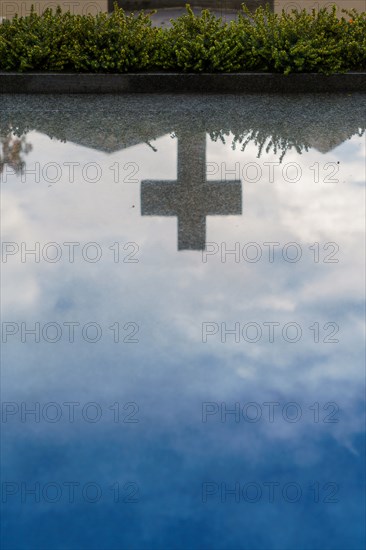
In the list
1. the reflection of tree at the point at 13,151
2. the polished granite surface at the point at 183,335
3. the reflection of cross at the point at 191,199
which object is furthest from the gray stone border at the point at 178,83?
the reflection of cross at the point at 191,199

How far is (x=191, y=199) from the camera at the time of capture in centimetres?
978

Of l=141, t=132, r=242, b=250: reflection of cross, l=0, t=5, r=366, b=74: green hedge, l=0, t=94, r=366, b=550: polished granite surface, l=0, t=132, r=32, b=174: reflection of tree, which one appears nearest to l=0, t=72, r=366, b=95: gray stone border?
l=0, t=5, r=366, b=74: green hedge

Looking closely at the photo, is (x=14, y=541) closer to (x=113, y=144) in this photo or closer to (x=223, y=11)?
(x=113, y=144)

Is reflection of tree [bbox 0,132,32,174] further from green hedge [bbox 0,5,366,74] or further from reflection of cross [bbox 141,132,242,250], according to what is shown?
green hedge [bbox 0,5,366,74]

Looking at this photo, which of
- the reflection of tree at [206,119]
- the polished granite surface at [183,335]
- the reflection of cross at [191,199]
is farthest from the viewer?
the reflection of tree at [206,119]

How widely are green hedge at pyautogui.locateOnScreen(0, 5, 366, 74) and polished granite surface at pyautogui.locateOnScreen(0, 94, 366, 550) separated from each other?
5.43ft

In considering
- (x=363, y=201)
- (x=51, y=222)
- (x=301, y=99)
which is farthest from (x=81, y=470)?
(x=301, y=99)

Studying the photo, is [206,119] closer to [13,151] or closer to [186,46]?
[186,46]

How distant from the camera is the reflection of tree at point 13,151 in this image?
10.7 metres

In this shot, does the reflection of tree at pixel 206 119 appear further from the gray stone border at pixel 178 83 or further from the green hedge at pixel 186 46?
the green hedge at pixel 186 46

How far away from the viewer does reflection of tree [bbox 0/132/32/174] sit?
10.7 metres

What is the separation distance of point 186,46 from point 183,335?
7367 mm

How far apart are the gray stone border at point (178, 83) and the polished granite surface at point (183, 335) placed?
4.81 ft

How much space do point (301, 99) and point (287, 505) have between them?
8.72 metres
